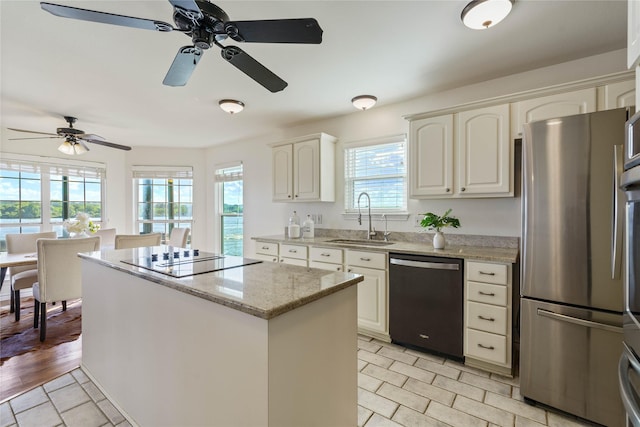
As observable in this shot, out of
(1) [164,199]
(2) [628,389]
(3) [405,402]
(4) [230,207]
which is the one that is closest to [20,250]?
(1) [164,199]

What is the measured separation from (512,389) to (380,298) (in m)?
1.16

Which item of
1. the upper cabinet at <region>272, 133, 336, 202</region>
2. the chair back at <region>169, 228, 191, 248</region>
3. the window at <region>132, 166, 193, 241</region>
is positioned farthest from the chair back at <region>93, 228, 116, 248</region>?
the upper cabinet at <region>272, 133, 336, 202</region>

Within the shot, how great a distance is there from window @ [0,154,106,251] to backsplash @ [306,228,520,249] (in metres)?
4.25

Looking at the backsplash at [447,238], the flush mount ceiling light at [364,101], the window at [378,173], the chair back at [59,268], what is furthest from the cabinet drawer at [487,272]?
the chair back at [59,268]

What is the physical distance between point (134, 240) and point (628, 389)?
4082mm

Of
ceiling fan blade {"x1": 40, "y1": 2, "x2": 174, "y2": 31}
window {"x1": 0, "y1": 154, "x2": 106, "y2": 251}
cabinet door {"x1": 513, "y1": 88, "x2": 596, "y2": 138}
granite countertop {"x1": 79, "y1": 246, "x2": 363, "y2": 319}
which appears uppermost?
ceiling fan blade {"x1": 40, "y1": 2, "x2": 174, "y2": 31}

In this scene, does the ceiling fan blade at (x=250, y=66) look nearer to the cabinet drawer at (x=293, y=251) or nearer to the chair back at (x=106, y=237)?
the cabinet drawer at (x=293, y=251)

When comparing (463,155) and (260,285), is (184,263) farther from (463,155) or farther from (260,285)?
(463,155)

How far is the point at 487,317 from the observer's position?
226 centimetres

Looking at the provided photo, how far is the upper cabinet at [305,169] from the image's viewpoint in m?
3.61

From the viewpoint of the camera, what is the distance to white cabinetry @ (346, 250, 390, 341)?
2.78 m

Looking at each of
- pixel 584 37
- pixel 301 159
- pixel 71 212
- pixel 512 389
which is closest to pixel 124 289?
pixel 301 159

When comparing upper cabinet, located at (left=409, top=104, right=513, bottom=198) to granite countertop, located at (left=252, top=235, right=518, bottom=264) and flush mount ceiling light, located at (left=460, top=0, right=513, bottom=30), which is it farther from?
flush mount ceiling light, located at (left=460, top=0, right=513, bottom=30)

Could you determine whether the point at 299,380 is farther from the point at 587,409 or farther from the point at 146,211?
the point at 146,211
